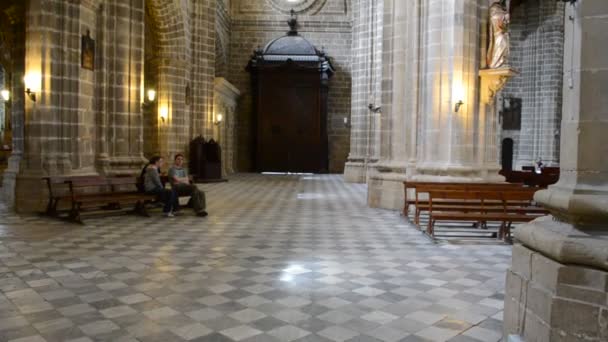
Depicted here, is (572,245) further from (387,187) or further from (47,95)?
(47,95)

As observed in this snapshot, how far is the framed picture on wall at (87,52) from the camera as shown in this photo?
11.7 m

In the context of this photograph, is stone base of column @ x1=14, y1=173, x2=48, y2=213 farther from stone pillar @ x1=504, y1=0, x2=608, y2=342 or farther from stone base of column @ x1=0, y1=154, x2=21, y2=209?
stone pillar @ x1=504, y1=0, x2=608, y2=342

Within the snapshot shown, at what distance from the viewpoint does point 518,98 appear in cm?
2747

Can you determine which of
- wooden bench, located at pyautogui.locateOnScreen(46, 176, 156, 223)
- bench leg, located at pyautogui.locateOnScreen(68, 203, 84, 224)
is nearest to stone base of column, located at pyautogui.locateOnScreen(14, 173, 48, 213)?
wooden bench, located at pyautogui.locateOnScreen(46, 176, 156, 223)

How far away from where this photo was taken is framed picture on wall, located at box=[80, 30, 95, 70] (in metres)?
11.7

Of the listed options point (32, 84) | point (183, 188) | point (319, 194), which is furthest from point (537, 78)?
point (32, 84)

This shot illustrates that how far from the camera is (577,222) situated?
11.5 feet

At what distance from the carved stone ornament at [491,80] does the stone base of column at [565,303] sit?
900cm

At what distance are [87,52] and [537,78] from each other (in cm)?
2338

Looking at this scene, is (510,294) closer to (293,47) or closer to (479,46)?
(479,46)

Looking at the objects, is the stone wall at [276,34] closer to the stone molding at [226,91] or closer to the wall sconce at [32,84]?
the stone molding at [226,91]

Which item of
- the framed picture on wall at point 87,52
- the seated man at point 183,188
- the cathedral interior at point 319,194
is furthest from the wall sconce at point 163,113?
the seated man at point 183,188

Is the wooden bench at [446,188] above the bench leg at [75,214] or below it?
above

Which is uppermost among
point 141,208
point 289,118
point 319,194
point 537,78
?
point 537,78
